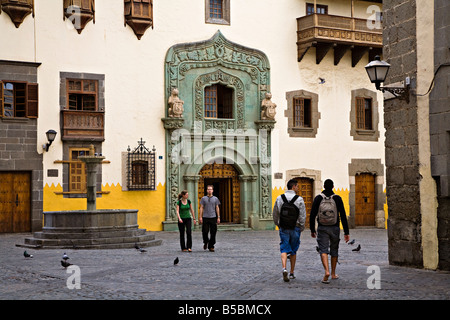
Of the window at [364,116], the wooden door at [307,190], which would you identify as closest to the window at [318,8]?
the window at [364,116]

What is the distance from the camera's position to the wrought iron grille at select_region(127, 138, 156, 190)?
25.7 metres

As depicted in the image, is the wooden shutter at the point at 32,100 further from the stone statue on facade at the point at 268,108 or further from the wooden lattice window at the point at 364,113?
the wooden lattice window at the point at 364,113

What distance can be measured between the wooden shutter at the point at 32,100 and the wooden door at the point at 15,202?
6.74ft

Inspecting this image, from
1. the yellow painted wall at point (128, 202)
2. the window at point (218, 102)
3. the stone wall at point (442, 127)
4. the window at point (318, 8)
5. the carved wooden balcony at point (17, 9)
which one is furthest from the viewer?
the window at point (318, 8)

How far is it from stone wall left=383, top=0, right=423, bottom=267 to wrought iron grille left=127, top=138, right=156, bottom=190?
44.2 feet

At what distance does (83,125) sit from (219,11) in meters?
7.07

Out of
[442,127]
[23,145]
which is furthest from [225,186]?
[442,127]

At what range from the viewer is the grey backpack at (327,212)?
36.5 feet

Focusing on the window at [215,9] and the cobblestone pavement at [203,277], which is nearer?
the cobblestone pavement at [203,277]

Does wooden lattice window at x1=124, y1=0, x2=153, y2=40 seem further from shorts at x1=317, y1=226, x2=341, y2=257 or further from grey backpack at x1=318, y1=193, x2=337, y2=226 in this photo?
shorts at x1=317, y1=226, x2=341, y2=257

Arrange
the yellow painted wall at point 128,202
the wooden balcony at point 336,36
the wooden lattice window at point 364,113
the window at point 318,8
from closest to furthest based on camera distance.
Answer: the yellow painted wall at point 128,202, the wooden balcony at point 336,36, the window at point 318,8, the wooden lattice window at point 364,113

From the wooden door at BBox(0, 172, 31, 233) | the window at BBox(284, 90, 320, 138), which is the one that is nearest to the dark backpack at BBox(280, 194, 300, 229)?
the wooden door at BBox(0, 172, 31, 233)

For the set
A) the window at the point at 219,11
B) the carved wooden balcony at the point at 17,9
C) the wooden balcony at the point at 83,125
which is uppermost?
the window at the point at 219,11
